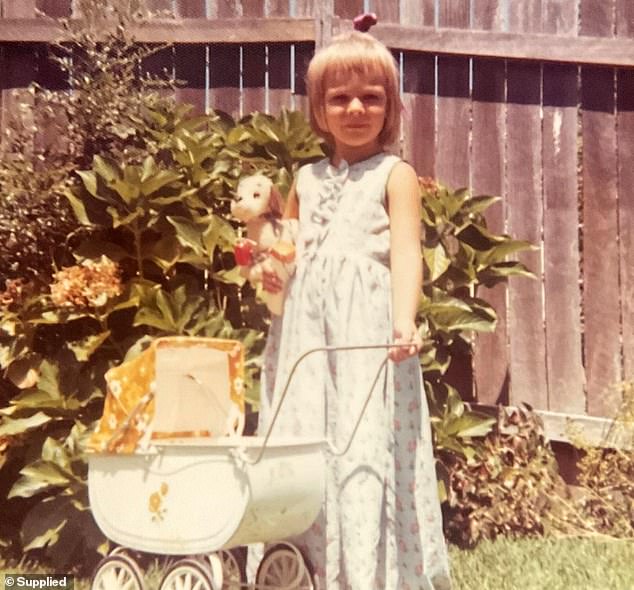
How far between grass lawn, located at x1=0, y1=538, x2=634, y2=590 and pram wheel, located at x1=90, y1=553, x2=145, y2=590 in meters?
0.41

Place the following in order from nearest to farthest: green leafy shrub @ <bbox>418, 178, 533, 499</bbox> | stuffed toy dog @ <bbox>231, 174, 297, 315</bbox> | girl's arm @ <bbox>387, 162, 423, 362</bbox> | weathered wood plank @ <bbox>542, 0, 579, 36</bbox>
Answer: girl's arm @ <bbox>387, 162, 423, 362</bbox> → stuffed toy dog @ <bbox>231, 174, 297, 315</bbox> → green leafy shrub @ <bbox>418, 178, 533, 499</bbox> → weathered wood plank @ <bbox>542, 0, 579, 36</bbox>

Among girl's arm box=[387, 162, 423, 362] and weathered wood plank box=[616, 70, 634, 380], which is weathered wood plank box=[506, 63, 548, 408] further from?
girl's arm box=[387, 162, 423, 362]

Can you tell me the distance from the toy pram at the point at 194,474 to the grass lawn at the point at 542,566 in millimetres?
641

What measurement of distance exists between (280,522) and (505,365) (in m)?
1.97

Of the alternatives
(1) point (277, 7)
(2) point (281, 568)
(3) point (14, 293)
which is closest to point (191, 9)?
(1) point (277, 7)

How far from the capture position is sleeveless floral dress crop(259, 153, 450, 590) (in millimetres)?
2594

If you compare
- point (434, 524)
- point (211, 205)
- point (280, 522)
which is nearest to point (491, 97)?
point (211, 205)

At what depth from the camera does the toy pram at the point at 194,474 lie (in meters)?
2.27

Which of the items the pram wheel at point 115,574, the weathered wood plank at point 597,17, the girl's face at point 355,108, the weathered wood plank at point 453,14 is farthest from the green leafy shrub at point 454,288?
the pram wheel at point 115,574

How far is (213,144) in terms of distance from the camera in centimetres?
355

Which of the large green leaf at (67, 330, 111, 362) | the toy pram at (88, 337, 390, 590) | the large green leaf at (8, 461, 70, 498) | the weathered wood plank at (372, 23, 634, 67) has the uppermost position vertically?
the weathered wood plank at (372, 23, 634, 67)

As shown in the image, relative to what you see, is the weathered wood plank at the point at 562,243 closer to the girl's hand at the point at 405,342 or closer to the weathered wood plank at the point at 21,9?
the girl's hand at the point at 405,342

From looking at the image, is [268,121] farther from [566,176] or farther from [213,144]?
[566,176]

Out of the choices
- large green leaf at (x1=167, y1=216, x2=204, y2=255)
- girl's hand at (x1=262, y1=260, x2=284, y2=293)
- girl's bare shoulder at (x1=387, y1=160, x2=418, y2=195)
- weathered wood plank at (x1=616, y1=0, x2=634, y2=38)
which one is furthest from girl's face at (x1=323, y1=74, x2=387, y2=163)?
weathered wood plank at (x1=616, y1=0, x2=634, y2=38)
